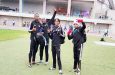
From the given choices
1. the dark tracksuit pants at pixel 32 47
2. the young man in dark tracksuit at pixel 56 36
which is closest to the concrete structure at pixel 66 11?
the dark tracksuit pants at pixel 32 47

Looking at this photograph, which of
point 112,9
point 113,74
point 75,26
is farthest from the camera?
point 112,9

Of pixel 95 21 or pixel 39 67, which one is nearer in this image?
pixel 39 67

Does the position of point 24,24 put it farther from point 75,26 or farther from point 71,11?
point 75,26

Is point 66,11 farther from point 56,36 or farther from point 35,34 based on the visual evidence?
point 56,36

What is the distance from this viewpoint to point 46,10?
7388 centimetres

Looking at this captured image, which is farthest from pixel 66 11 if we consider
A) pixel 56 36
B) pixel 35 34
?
pixel 56 36

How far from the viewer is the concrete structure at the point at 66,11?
65812 mm

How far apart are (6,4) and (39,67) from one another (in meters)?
65.9

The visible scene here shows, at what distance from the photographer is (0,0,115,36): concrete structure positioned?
6581 cm

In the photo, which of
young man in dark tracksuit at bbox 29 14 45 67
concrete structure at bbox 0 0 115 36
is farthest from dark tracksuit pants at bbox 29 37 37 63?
concrete structure at bbox 0 0 115 36

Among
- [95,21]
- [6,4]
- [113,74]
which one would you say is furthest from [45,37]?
[6,4]

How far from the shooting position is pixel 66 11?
72.9m

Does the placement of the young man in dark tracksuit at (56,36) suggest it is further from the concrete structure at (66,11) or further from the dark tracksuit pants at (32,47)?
the concrete structure at (66,11)

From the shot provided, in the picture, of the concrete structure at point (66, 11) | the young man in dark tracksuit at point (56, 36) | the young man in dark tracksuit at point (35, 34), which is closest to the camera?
the young man in dark tracksuit at point (56, 36)
